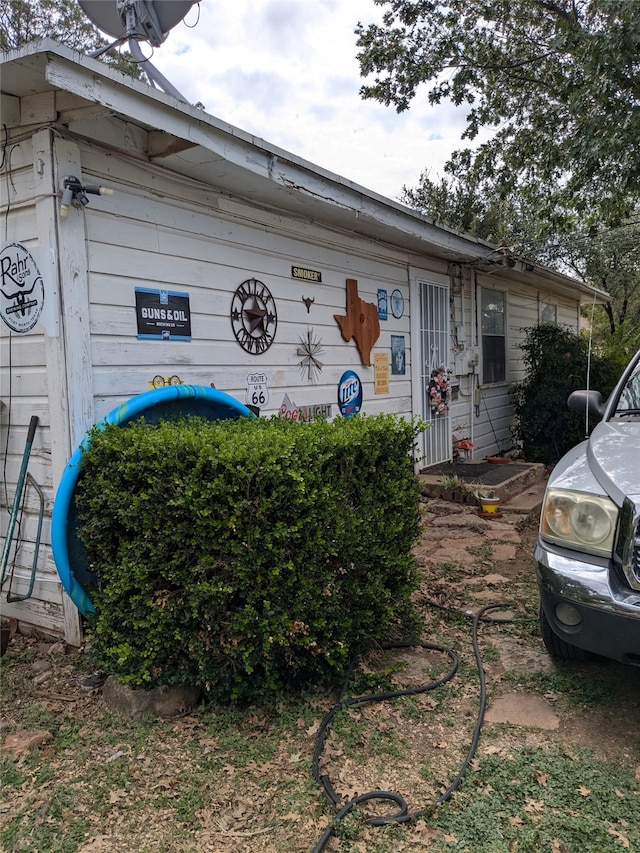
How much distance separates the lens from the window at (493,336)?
9.63 m

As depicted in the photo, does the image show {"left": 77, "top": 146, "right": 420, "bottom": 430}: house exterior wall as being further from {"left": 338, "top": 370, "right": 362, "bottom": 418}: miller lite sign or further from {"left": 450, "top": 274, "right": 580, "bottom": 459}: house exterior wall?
{"left": 450, "top": 274, "right": 580, "bottom": 459}: house exterior wall

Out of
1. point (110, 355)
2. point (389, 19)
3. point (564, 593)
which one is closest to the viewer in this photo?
point (564, 593)

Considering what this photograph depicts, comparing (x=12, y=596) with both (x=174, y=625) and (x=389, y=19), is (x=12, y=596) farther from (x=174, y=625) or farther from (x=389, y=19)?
(x=389, y=19)

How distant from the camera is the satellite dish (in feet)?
13.3

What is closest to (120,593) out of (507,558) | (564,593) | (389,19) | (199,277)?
(564,593)

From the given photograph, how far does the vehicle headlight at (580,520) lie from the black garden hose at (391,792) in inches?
34.8

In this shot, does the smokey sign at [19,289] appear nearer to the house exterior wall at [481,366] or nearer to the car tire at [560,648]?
the car tire at [560,648]

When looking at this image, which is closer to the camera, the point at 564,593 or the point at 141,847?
the point at 141,847

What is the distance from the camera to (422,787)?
2.42m

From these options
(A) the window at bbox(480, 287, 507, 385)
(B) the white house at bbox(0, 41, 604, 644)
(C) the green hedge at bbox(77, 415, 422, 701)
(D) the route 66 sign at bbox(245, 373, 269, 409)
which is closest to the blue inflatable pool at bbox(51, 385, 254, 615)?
(C) the green hedge at bbox(77, 415, 422, 701)

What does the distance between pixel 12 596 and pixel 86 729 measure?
120 centimetres

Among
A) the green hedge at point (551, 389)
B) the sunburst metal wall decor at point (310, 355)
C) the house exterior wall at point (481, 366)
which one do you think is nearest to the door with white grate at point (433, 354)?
the house exterior wall at point (481, 366)

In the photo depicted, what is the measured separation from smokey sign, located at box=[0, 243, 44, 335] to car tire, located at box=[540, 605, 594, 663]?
3148 mm

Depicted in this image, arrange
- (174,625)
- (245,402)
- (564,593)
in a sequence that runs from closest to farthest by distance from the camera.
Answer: (564,593) < (174,625) < (245,402)
